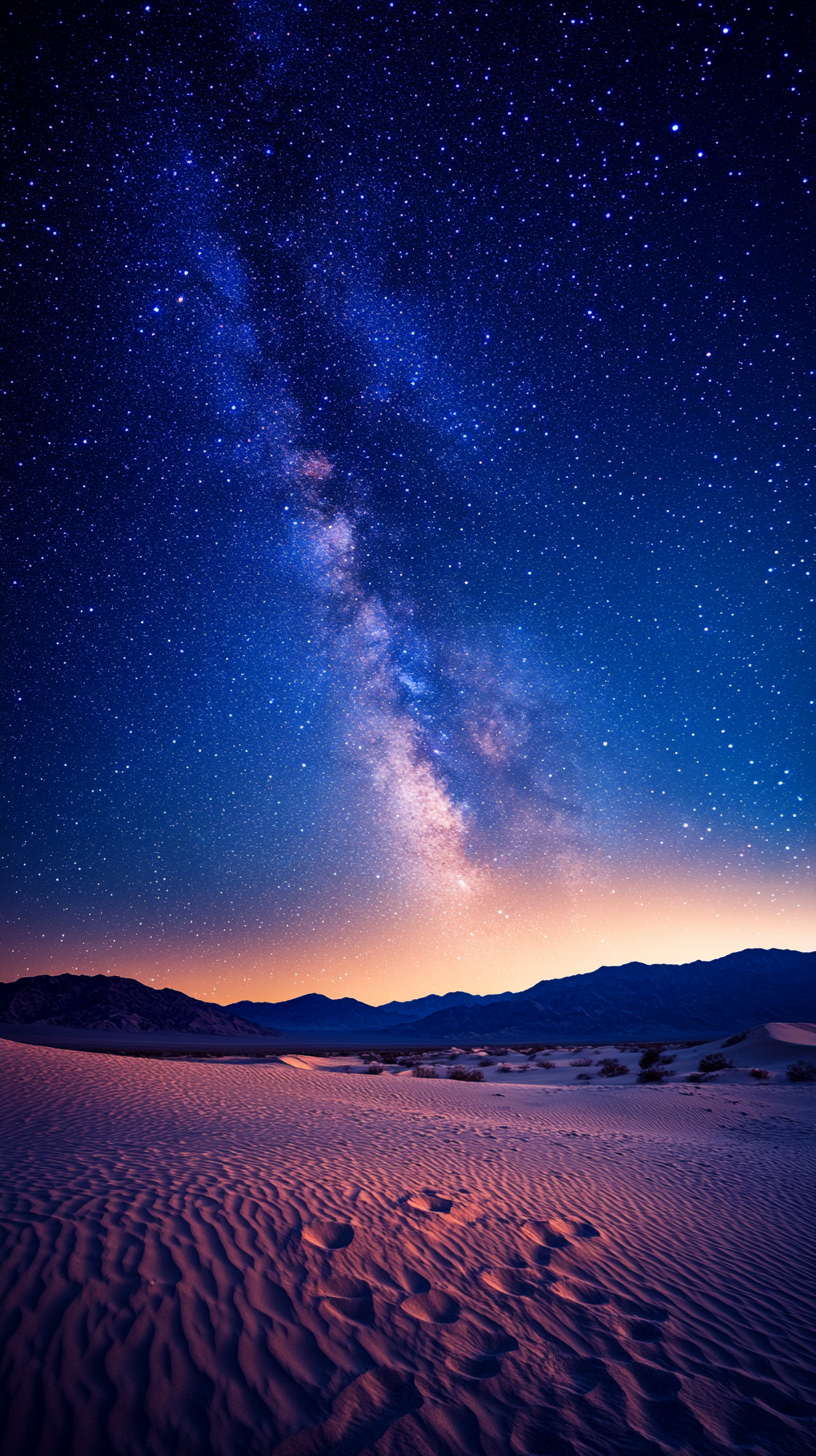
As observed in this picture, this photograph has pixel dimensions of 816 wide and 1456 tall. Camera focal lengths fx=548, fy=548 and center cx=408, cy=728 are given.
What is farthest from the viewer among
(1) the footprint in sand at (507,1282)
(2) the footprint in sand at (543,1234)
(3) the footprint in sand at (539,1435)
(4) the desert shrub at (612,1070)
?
(4) the desert shrub at (612,1070)

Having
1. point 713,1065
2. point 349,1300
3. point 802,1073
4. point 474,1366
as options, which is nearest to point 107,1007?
point 713,1065

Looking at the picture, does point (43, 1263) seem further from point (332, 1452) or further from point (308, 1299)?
point (332, 1452)

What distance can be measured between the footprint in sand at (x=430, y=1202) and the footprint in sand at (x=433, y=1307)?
57.3 inches

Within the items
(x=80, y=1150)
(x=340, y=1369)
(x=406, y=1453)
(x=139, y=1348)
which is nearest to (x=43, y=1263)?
(x=139, y=1348)

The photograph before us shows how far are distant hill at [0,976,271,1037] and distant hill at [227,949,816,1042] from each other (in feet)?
170

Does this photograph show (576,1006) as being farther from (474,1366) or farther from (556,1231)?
(474,1366)

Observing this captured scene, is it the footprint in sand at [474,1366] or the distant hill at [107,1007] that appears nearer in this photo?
A: the footprint in sand at [474,1366]

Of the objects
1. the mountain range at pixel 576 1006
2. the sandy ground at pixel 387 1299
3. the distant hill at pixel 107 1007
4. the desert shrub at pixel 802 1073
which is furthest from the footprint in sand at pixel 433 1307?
the distant hill at pixel 107 1007

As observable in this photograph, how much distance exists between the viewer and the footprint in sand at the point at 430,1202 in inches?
209

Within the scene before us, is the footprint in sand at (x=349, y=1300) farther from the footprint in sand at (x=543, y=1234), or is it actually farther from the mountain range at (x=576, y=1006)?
the mountain range at (x=576, y=1006)

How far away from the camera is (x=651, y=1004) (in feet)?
407

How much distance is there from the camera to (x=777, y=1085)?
17125 millimetres

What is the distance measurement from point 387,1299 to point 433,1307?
1.05ft

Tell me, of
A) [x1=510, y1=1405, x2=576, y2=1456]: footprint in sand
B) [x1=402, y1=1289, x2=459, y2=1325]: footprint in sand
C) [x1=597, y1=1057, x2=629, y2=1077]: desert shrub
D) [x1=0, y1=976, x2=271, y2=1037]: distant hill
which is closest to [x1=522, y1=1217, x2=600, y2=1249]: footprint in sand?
[x1=402, y1=1289, x2=459, y2=1325]: footprint in sand
